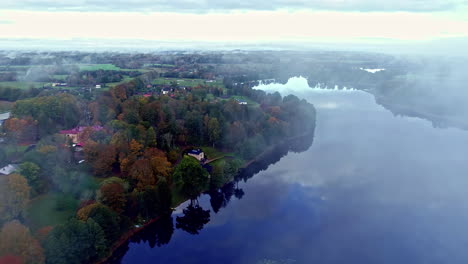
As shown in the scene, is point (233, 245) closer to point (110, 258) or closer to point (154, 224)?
point (154, 224)

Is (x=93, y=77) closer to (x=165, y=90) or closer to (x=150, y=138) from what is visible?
(x=165, y=90)

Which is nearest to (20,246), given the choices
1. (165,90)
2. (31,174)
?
(31,174)

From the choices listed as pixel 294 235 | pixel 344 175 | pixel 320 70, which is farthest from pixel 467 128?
pixel 320 70

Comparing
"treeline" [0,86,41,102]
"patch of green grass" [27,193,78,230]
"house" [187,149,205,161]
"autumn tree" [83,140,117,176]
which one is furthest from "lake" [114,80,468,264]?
"treeline" [0,86,41,102]

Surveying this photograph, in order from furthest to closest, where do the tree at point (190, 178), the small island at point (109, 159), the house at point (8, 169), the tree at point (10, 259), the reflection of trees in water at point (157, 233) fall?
1. the tree at point (190, 178)
2. the house at point (8, 169)
3. the reflection of trees in water at point (157, 233)
4. the small island at point (109, 159)
5. the tree at point (10, 259)

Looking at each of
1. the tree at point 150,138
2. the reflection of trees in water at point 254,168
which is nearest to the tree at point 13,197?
the tree at point 150,138

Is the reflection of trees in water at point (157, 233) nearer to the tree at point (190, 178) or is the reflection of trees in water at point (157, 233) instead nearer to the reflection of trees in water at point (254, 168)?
the tree at point (190, 178)
